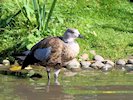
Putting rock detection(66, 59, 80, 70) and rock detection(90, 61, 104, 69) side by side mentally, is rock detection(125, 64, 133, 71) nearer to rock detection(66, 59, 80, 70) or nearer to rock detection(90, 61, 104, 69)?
rock detection(90, 61, 104, 69)

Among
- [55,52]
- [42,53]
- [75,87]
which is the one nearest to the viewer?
[75,87]

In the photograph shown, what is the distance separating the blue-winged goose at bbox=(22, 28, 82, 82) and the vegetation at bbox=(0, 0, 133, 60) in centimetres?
103

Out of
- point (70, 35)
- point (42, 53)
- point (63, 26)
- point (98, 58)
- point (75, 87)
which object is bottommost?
point (75, 87)

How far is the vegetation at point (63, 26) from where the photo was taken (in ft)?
32.8

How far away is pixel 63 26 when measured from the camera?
10656 mm

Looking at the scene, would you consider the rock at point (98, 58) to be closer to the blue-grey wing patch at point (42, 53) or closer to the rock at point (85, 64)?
the rock at point (85, 64)

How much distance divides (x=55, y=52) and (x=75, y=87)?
79 cm

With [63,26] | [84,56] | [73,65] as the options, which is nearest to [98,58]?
[84,56]

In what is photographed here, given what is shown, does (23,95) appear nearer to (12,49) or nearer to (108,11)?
(12,49)

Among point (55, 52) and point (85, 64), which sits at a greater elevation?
point (55, 52)

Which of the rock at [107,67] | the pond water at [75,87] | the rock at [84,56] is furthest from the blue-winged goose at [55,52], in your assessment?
the rock at [84,56]

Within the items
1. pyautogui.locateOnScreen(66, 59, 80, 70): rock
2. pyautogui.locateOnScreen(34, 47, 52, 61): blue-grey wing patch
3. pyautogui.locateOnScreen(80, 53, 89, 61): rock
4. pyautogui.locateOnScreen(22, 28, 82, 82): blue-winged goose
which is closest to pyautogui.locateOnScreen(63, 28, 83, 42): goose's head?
pyautogui.locateOnScreen(22, 28, 82, 82): blue-winged goose

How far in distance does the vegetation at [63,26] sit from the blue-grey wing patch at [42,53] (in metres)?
1.05

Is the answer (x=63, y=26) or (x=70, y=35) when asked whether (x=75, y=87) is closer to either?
(x=70, y=35)
